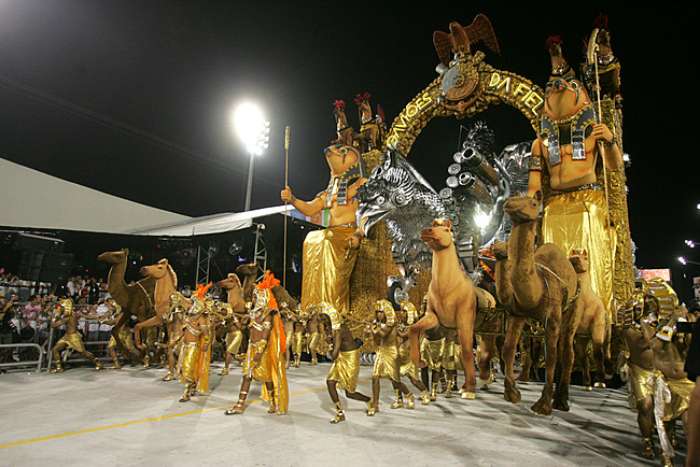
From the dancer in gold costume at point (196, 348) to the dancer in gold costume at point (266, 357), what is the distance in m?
1.01

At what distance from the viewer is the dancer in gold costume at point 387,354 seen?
4.88 metres

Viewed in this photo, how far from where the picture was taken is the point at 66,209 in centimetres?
1182

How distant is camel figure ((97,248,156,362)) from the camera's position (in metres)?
8.29

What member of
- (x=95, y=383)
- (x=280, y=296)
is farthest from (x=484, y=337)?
(x=95, y=383)

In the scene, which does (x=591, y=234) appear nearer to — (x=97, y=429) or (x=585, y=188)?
(x=585, y=188)

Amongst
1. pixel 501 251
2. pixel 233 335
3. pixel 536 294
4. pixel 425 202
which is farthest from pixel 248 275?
pixel 536 294

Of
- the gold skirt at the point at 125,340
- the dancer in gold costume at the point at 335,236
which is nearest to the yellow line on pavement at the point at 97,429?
the dancer in gold costume at the point at 335,236

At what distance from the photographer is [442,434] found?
3.80 meters

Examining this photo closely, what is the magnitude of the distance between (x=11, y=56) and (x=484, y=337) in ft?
33.2

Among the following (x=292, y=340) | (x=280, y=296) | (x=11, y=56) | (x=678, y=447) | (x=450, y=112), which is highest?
(x=11, y=56)

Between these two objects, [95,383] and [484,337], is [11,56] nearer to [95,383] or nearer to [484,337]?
[95,383]

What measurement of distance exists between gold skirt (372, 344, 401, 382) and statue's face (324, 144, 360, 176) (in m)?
4.76

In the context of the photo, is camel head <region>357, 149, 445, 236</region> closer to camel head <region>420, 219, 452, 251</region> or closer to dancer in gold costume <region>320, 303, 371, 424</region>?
camel head <region>420, 219, 452, 251</region>

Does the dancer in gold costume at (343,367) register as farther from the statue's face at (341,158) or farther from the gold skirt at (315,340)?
the statue's face at (341,158)
